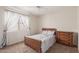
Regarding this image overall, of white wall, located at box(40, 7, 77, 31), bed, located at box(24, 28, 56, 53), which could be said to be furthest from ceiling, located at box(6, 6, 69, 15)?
bed, located at box(24, 28, 56, 53)

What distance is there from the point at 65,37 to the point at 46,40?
0.42 metres

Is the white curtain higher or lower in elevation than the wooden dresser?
higher

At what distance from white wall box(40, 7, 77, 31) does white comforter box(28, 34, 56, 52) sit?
0.75 ft

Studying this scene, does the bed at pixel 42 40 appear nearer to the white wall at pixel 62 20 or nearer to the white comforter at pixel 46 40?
the white comforter at pixel 46 40

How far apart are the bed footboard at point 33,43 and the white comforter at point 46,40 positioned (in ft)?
0.22

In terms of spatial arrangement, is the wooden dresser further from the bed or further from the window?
the window

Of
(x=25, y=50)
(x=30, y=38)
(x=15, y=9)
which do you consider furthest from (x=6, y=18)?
(x=25, y=50)

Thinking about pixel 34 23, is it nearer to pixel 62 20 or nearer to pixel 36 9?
pixel 36 9

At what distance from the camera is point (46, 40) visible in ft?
5.53

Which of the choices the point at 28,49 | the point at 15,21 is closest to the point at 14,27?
the point at 15,21

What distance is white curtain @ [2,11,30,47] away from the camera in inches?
Result: 63.7

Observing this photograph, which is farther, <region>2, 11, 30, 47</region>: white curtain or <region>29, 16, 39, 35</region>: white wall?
<region>29, 16, 39, 35</region>: white wall
